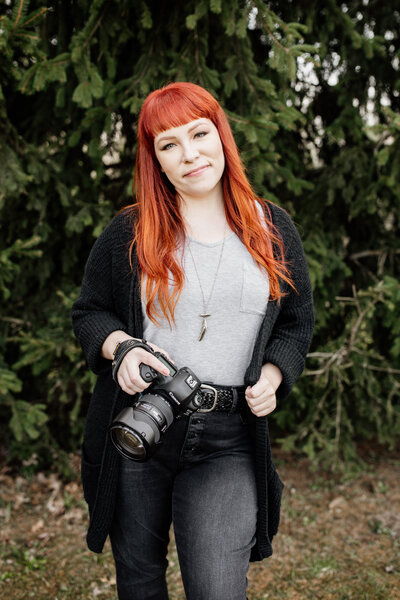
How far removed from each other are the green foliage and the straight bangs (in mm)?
1024

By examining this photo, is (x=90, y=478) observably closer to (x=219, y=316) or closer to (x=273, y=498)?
(x=273, y=498)

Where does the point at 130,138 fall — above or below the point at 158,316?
above

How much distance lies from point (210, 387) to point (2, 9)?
289cm

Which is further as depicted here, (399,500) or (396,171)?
(399,500)

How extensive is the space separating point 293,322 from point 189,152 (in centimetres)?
71

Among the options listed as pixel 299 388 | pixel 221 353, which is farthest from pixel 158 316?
pixel 299 388

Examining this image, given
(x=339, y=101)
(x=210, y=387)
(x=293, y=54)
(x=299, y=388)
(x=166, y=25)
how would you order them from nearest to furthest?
1. (x=210, y=387)
2. (x=293, y=54)
3. (x=166, y=25)
4. (x=339, y=101)
5. (x=299, y=388)

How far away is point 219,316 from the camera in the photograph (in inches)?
66.1

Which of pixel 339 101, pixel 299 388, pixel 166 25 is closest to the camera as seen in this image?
pixel 166 25

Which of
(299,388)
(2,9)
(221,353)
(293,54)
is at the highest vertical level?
(2,9)

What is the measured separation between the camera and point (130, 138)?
3.59m

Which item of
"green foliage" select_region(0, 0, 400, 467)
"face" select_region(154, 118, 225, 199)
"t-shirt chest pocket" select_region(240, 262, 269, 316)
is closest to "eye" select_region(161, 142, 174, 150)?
"face" select_region(154, 118, 225, 199)

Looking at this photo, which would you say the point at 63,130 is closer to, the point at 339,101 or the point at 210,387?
the point at 339,101

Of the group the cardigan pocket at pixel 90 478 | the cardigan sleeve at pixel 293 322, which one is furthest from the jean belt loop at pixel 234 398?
the cardigan pocket at pixel 90 478
